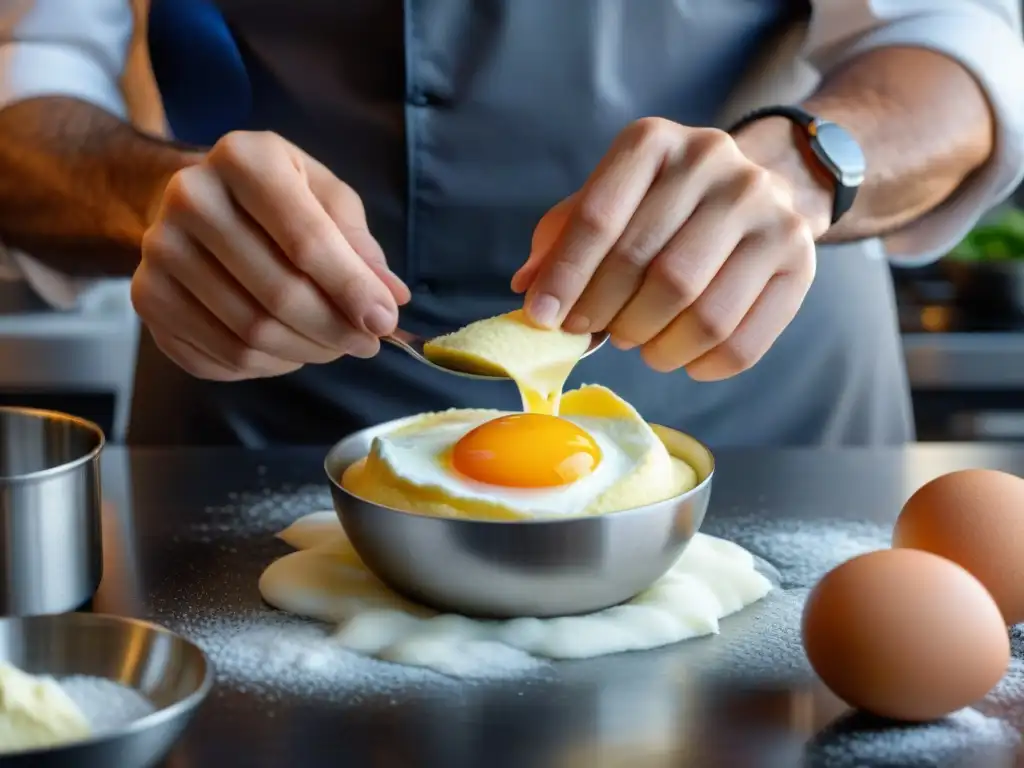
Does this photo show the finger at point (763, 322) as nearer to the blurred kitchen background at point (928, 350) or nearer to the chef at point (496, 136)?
the chef at point (496, 136)

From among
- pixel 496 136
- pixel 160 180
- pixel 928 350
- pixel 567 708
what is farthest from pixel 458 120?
pixel 928 350

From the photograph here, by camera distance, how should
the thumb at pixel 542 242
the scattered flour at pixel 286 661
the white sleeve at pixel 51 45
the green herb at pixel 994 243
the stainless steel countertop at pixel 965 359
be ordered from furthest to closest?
the green herb at pixel 994 243, the stainless steel countertop at pixel 965 359, the white sleeve at pixel 51 45, the thumb at pixel 542 242, the scattered flour at pixel 286 661

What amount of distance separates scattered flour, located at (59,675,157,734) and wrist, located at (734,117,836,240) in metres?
0.77

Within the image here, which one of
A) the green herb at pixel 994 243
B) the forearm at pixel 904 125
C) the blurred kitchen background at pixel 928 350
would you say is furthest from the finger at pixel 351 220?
the green herb at pixel 994 243

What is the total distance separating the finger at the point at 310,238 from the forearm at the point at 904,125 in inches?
24.0

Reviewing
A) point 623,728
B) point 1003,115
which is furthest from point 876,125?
point 623,728

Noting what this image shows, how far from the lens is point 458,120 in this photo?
1426 millimetres

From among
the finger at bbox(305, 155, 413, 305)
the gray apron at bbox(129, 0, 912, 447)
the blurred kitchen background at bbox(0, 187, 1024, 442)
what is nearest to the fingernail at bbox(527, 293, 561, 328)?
the finger at bbox(305, 155, 413, 305)

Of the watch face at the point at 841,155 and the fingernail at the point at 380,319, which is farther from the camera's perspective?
the watch face at the point at 841,155

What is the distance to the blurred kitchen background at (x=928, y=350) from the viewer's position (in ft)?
7.43

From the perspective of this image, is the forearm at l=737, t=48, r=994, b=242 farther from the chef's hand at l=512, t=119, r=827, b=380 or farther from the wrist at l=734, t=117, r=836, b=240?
the chef's hand at l=512, t=119, r=827, b=380

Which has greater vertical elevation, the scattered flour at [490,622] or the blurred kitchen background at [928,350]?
the scattered flour at [490,622]

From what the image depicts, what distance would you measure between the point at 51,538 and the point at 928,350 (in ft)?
5.69

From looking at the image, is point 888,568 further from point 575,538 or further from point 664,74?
point 664,74
